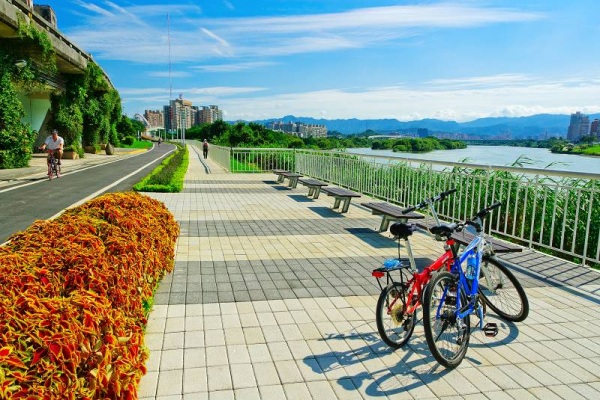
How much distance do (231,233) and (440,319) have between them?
16.2 ft

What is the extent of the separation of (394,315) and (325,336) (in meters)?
0.63

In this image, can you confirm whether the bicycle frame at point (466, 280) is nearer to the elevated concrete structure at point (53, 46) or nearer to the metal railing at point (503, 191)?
the metal railing at point (503, 191)

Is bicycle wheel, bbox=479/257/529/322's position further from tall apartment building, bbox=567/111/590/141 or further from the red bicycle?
tall apartment building, bbox=567/111/590/141

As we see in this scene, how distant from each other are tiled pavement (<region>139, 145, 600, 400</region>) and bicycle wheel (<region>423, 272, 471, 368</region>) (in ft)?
0.45

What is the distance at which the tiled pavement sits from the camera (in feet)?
9.57

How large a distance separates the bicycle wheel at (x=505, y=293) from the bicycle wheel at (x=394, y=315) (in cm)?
92

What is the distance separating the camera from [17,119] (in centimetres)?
1792

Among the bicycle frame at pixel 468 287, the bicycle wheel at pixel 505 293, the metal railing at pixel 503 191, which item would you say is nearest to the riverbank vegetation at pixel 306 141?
the metal railing at pixel 503 191

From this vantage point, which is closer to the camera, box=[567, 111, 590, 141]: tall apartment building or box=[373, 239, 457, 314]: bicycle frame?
box=[373, 239, 457, 314]: bicycle frame

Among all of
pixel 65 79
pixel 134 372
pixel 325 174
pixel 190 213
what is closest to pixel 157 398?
pixel 134 372

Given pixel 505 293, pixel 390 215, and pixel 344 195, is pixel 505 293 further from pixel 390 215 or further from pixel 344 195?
pixel 344 195

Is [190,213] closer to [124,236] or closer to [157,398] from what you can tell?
[124,236]

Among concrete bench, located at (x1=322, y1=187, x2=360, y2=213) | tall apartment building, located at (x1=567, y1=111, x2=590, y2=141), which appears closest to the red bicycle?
concrete bench, located at (x1=322, y1=187, x2=360, y2=213)

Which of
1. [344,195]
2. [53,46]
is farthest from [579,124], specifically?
[53,46]
